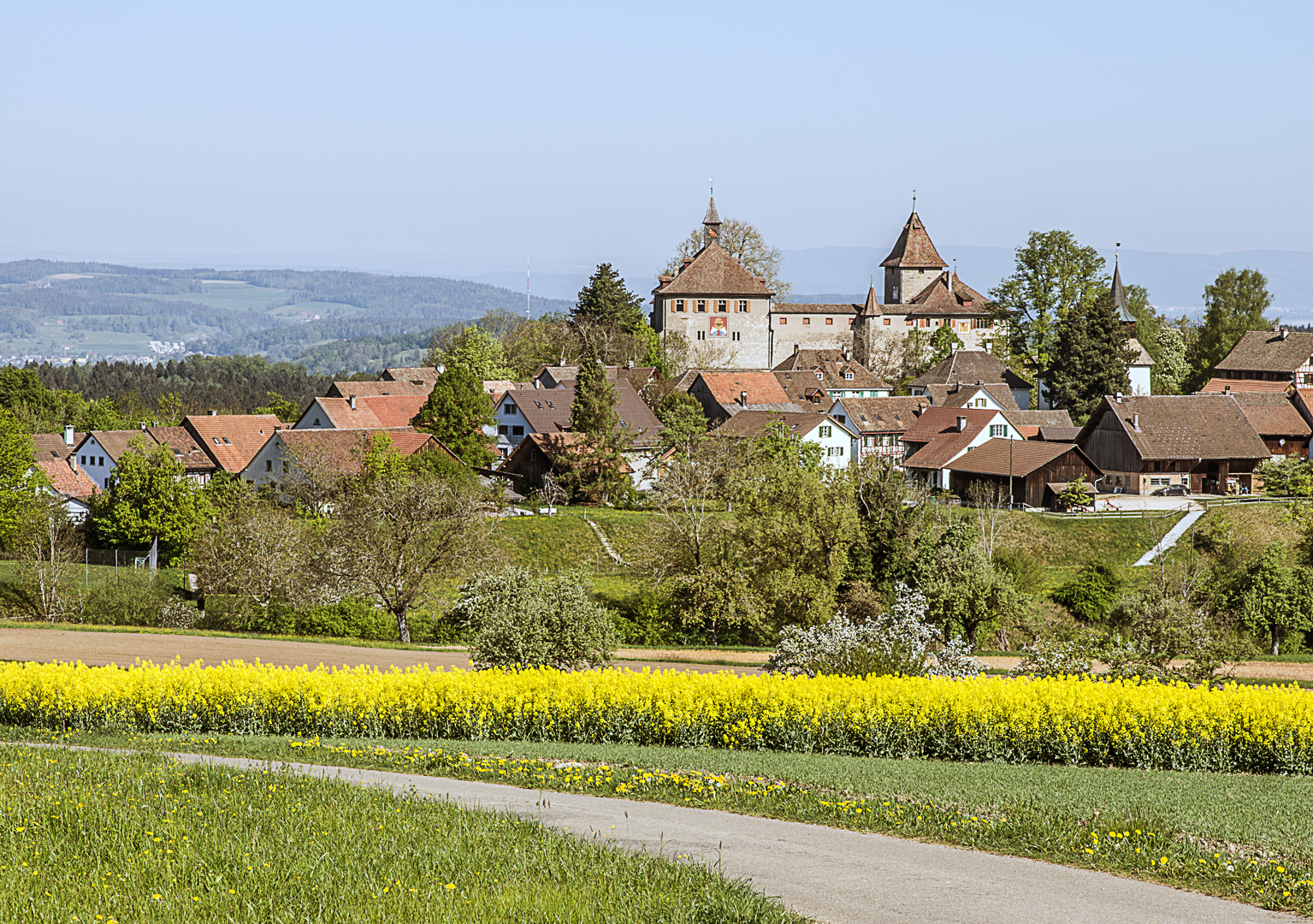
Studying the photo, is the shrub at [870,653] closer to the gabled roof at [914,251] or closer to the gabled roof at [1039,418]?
the gabled roof at [1039,418]

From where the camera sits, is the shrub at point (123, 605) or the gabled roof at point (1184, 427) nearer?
the shrub at point (123, 605)

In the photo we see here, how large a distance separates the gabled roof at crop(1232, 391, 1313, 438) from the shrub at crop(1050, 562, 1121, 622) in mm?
30824

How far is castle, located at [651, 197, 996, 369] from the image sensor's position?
98750 millimetres

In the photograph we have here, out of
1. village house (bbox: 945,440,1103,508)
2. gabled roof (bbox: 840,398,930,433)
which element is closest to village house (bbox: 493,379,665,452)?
gabled roof (bbox: 840,398,930,433)

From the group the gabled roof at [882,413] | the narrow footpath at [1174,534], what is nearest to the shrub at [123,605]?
the narrow footpath at [1174,534]

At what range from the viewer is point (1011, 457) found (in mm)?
61562

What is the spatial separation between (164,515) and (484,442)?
21.9 m

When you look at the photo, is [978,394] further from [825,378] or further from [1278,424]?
[1278,424]

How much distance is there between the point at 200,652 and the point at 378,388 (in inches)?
2658

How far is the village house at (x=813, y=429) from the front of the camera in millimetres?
72438

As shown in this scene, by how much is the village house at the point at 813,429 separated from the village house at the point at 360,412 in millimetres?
20945

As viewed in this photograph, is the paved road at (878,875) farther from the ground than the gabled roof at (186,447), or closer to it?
closer to it

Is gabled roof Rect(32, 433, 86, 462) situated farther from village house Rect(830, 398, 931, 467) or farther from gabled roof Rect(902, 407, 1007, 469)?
gabled roof Rect(902, 407, 1007, 469)

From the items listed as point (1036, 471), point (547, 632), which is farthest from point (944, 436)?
point (547, 632)
